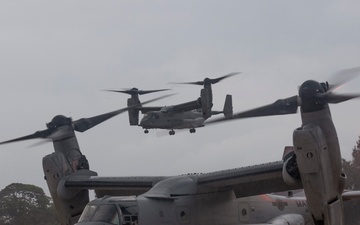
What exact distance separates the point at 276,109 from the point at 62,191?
8.82 m

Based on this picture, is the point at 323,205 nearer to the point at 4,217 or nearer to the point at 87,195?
the point at 87,195

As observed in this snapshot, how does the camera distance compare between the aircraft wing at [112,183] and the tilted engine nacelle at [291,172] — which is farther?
the aircraft wing at [112,183]

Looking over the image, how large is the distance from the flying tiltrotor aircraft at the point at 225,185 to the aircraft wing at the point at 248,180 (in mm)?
33

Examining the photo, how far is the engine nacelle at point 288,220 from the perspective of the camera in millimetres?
23166

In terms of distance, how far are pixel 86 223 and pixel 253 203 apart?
7258 millimetres

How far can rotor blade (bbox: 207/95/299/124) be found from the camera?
69.9ft

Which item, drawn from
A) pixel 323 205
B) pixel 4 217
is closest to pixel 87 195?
pixel 323 205

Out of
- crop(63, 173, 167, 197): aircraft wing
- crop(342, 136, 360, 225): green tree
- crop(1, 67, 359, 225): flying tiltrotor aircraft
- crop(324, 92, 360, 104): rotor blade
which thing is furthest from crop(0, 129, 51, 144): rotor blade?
crop(342, 136, 360, 225): green tree

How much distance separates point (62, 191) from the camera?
83.1ft

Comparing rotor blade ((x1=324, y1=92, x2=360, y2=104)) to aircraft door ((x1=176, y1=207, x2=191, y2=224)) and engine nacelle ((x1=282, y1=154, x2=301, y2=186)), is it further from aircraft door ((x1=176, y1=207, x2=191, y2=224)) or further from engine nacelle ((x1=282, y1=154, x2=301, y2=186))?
aircraft door ((x1=176, y1=207, x2=191, y2=224))

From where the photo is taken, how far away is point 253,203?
24.0 m

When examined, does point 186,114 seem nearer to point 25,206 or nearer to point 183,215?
point 25,206

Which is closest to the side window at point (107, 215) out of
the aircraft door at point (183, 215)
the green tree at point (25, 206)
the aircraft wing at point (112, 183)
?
the aircraft door at point (183, 215)

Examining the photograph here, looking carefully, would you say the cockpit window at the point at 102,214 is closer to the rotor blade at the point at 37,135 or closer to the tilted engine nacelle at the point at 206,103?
the rotor blade at the point at 37,135
